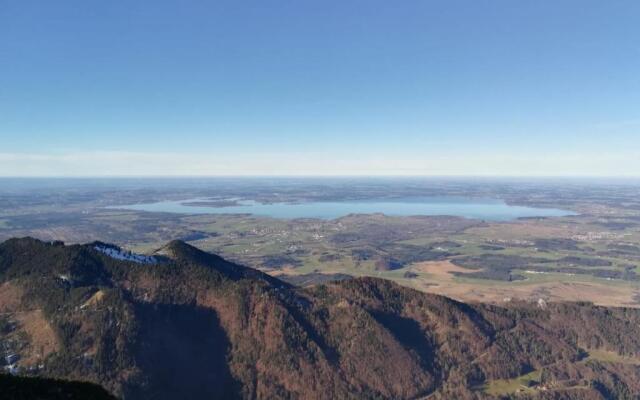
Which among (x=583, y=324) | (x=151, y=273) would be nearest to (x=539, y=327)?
(x=583, y=324)

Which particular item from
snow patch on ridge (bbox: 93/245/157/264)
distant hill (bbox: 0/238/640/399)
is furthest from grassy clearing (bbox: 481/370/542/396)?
snow patch on ridge (bbox: 93/245/157/264)

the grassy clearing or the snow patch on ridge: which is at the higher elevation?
the snow patch on ridge

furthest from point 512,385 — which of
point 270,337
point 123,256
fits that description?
point 123,256

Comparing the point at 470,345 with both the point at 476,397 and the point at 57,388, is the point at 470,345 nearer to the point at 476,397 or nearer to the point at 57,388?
the point at 476,397

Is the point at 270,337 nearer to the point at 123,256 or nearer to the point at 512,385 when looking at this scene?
the point at 123,256

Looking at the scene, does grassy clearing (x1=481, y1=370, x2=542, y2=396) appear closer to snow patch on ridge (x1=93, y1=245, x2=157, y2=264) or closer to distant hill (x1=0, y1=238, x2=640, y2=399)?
distant hill (x1=0, y1=238, x2=640, y2=399)

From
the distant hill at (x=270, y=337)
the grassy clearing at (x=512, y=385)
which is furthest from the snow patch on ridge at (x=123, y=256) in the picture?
the grassy clearing at (x=512, y=385)

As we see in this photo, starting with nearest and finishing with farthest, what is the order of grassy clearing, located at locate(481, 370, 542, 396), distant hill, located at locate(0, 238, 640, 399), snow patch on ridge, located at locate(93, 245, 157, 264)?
distant hill, located at locate(0, 238, 640, 399) < grassy clearing, located at locate(481, 370, 542, 396) < snow patch on ridge, located at locate(93, 245, 157, 264)

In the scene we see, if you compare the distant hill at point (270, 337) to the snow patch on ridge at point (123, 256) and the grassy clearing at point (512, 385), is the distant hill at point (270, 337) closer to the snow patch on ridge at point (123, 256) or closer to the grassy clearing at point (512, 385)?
the grassy clearing at point (512, 385)
